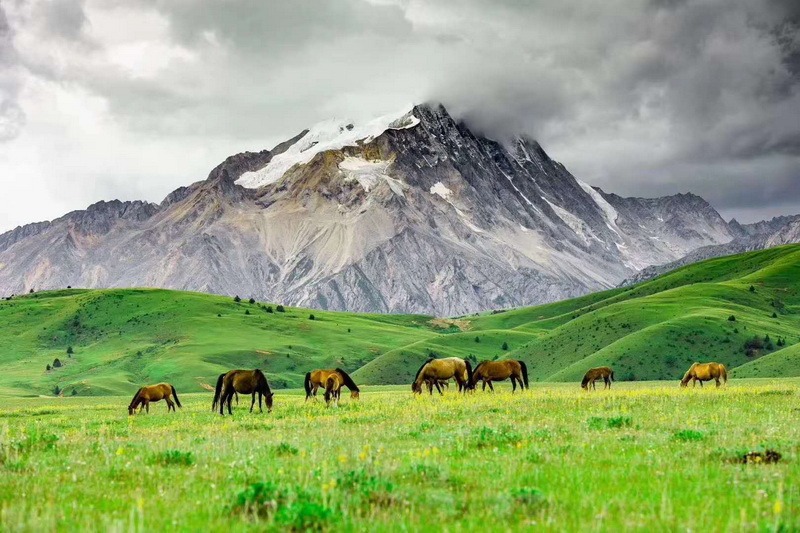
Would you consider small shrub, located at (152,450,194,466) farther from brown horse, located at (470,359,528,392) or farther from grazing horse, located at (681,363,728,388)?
grazing horse, located at (681,363,728,388)

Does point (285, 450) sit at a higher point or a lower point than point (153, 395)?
lower

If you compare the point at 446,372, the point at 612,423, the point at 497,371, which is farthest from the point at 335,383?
the point at 612,423

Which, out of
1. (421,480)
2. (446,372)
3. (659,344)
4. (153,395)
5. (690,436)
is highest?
(659,344)

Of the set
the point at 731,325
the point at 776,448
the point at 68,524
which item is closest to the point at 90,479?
the point at 68,524

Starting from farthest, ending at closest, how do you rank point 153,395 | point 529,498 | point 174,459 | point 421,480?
1. point 153,395
2. point 174,459
3. point 421,480
4. point 529,498

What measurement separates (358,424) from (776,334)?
157162mm

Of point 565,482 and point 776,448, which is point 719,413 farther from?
point 565,482

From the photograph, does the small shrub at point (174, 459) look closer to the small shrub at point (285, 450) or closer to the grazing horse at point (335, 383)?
the small shrub at point (285, 450)

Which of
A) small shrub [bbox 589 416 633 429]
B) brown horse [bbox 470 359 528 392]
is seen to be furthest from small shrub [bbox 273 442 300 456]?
brown horse [bbox 470 359 528 392]

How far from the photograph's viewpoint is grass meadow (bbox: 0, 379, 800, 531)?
9695 mm

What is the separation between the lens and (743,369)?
12050 cm

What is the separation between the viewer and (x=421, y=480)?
42.1 ft

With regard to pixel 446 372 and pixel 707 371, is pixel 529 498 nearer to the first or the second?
pixel 446 372

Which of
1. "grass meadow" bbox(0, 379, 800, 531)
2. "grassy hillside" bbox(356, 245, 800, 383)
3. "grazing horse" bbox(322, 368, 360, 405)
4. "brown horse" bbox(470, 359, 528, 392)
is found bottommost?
"grass meadow" bbox(0, 379, 800, 531)
